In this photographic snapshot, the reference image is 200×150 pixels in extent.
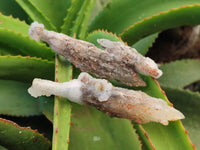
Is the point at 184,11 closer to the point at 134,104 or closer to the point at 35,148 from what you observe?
the point at 134,104

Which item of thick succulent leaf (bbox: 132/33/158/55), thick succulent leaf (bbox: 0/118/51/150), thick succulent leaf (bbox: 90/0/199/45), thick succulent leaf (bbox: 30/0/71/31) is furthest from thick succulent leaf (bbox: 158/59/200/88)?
thick succulent leaf (bbox: 0/118/51/150)

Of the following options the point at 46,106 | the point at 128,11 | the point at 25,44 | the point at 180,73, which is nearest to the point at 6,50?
the point at 25,44

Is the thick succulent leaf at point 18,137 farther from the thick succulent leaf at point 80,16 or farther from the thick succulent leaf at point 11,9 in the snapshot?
the thick succulent leaf at point 11,9

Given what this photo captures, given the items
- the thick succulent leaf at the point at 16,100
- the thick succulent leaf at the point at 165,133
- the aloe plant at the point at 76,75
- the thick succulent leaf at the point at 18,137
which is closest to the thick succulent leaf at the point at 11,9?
the aloe plant at the point at 76,75

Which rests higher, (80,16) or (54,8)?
(54,8)

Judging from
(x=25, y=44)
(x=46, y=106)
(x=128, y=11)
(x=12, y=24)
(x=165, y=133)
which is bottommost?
(x=165, y=133)

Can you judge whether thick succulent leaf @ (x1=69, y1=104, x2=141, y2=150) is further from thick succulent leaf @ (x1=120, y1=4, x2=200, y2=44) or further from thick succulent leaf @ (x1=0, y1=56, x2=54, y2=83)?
thick succulent leaf @ (x1=120, y1=4, x2=200, y2=44)

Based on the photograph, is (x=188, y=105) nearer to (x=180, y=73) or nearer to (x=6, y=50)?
(x=180, y=73)
